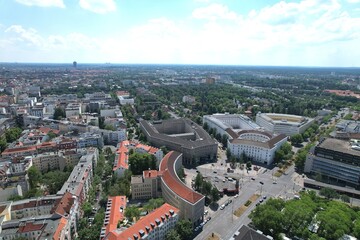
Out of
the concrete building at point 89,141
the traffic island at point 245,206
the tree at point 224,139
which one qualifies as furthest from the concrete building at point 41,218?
the tree at point 224,139

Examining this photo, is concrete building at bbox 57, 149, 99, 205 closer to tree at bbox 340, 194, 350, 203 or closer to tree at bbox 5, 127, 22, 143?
tree at bbox 5, 127, 22, 143

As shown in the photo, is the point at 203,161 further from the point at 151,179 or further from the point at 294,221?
the point at 294,221

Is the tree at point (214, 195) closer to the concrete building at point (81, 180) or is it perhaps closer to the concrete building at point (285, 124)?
the concrete building at point (81, 180)

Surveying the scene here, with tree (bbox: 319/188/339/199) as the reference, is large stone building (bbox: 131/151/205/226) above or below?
above

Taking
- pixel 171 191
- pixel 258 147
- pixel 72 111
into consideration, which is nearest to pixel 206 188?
pixel 171 191

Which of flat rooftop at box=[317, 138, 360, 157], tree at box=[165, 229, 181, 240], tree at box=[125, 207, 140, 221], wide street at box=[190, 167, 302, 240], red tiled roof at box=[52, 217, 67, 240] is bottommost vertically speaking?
wide street at box=[190, 167, 302, 240]

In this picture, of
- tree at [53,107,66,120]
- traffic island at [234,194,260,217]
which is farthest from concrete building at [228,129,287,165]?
tree at [53,107,66,120]

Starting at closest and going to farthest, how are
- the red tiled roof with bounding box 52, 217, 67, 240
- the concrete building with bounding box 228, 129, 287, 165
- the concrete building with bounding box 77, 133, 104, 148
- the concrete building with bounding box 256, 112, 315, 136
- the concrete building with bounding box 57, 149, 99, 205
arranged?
the red tiled roof with bounding box 52, 217, 67, 240
the concrete building with bounding box 57, 149, 99, 205
the concrete building with bounding box 228, 129, 287, 165
the concrete building with bounding box 77, 133, 104, 148
the concrete building with bounding box 256, 112, 315, 136
